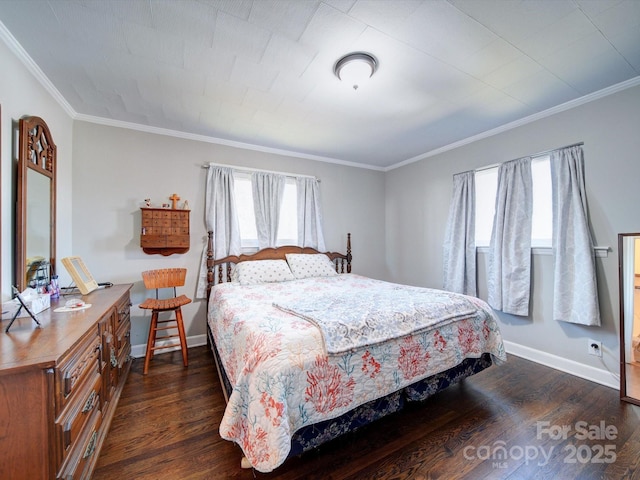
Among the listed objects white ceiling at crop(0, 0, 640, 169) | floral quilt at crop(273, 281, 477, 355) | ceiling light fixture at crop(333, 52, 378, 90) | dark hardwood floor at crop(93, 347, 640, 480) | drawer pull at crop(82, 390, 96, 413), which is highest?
white ceiling at crop(0, 0, 640, 169)

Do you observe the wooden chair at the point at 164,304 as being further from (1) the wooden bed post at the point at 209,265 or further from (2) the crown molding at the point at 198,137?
(2) the crown molding at the point at 198,137

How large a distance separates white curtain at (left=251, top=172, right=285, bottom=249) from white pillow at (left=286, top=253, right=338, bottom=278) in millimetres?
344

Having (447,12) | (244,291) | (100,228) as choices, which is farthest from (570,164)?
(100,228)

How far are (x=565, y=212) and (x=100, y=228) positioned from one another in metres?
4.50

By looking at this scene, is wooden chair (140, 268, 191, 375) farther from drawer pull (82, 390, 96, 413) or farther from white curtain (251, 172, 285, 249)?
drawer pull (82, 390, 96, 413)

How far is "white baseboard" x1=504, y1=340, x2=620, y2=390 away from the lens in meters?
2.23

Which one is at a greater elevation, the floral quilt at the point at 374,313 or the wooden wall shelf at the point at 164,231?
the wooden wall shelf at the point at 164,231

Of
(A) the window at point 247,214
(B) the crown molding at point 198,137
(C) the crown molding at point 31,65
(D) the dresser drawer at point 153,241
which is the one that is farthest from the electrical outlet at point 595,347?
(C) the crown molding at point 31,65

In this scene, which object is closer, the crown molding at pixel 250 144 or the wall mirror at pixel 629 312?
the crown molding at pixel 250 144

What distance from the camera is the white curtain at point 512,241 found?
2729 millimetres

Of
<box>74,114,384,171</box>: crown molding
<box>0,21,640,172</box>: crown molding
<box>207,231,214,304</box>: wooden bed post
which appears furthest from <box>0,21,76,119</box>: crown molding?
<box>207,231,214,304</box>: wooden bed post

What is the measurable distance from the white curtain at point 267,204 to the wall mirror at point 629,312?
130 inches

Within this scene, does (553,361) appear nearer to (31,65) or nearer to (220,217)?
(220,217)

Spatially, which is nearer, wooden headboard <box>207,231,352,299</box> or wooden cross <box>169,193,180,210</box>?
wooden cross <box>169,193,180,210</box>
